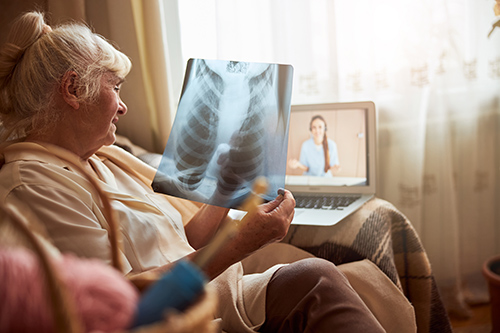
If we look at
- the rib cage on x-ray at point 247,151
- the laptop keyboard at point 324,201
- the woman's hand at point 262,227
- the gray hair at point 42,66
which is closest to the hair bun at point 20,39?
the gray hair at point 42,66

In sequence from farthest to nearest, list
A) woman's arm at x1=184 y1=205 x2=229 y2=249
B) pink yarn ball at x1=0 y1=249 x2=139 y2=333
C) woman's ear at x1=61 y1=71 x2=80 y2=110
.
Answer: woman's arm at x1=184 y1=205 x2=229 y2=249 < woman's ear at x1=61 y1=71 x2=80 y2=110 < pink yarn ball at x1=0 y1=249 x2=139 y2=333

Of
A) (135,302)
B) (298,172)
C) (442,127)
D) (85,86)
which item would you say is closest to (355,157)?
(298,172)

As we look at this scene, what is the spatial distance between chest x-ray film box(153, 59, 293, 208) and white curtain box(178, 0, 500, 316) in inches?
29.6

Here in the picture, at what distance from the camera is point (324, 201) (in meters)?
1.56

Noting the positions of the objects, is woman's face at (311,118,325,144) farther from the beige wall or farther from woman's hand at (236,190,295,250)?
woman's hand at (236,190,295,250)

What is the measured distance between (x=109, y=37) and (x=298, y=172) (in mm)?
986

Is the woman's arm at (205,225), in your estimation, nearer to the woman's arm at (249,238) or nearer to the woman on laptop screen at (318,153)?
the woman's arm at (249,238)

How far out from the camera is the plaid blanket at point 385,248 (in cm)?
128

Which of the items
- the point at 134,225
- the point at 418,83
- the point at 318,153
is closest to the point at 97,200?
the point at 134,225

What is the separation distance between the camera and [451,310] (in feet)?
6.25

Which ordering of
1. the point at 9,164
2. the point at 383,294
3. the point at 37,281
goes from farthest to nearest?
1. the point at 383,294
2. the point at 9,164
3. the point at 37,281

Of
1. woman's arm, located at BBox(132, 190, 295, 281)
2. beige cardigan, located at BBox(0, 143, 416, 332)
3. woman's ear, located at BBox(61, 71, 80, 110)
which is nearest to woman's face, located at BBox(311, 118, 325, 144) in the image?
beige cardigan, located at BBox(0, 143, 416, 332)

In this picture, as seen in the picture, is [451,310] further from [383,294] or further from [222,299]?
[222,299]

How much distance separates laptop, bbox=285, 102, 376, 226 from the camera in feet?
5.36
